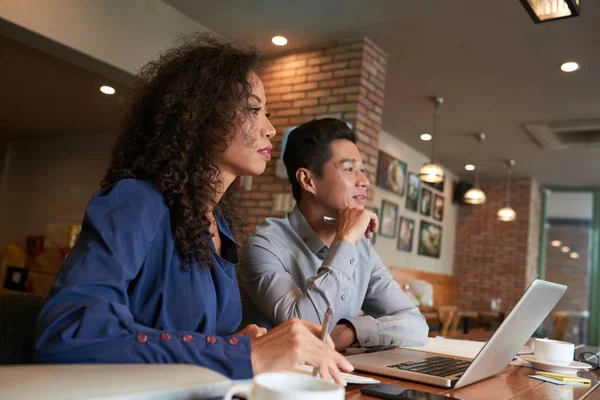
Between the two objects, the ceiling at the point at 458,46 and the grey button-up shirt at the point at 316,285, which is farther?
the ceiling at the point at 458,46

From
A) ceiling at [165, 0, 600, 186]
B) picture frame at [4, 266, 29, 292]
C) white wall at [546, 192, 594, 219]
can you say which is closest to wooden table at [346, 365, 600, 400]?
ceiling at [165, 0, 600, 186]

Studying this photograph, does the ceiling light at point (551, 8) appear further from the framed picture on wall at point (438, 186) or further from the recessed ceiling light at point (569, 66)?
the framed picture on wall at point (438, 186)

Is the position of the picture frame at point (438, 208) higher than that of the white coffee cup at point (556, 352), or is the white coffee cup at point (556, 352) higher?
the picture frame at point (438, 208)

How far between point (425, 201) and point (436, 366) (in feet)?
27.7

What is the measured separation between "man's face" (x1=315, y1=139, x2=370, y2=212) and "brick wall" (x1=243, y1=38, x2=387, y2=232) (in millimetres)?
2731

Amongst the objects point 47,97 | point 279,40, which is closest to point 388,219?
point 279,40

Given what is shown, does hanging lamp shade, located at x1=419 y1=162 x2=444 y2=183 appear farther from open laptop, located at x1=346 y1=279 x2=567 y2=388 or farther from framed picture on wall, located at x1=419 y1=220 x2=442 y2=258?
open laptop, located at x1=346 y1=279 x2=567 y2=388

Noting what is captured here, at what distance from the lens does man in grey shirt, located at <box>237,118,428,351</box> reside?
151cm

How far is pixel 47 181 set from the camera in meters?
9.26

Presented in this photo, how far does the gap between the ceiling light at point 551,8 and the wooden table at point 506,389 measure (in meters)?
1.70

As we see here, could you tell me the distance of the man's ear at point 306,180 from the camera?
2.03m

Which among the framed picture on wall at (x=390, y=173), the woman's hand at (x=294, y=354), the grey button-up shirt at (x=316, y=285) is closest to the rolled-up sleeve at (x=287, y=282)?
the grey button-up shirt at (x=316, y=285)

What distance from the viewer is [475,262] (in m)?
10.4

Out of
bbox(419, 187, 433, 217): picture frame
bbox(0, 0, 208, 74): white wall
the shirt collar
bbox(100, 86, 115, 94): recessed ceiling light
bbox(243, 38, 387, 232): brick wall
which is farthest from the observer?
bbox(419, 187, 433, 217): picture frame
